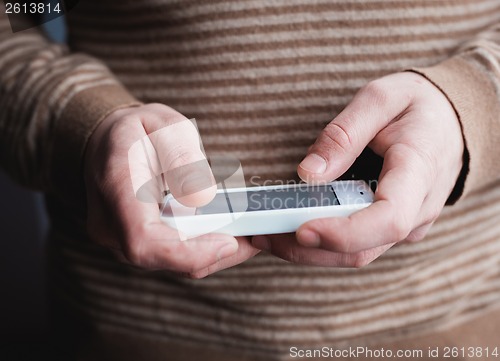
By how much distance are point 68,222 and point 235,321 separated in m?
0.20

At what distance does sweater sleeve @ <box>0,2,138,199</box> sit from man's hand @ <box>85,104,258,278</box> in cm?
4

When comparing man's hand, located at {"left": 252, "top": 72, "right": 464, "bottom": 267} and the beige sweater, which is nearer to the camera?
man's hand, located at {"left": 252, "top": 72, "right": 464, "bottom": 267}

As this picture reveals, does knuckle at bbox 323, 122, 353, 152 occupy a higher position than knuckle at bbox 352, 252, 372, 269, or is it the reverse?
knuckle at bbox 323, 122, 353, 152

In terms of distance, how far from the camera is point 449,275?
54 centimetres

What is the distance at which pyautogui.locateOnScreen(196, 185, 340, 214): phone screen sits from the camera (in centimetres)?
39

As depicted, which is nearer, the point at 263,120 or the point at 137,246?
the point at 137,246

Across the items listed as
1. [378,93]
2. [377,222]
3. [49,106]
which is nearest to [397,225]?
[377,222]

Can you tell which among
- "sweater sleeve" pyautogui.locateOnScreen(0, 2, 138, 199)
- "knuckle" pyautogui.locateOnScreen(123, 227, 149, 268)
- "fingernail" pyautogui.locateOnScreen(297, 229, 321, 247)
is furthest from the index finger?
"sweater sleeve" pyautogui.locateOnScreen(0, 2, 138, 199)

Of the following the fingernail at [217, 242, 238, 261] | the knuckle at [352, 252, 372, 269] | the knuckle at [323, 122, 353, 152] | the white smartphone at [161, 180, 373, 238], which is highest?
the knuckle at [323, 122, 353, 152]

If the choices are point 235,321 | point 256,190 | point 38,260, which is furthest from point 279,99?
point 38,260

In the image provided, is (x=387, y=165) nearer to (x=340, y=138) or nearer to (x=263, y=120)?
(x=340, y=138)

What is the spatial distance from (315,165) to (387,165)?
0.17ft

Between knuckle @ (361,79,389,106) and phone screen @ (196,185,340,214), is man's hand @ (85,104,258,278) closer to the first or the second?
phone screen @ (196,185,340,214)

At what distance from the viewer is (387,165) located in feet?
1.25
